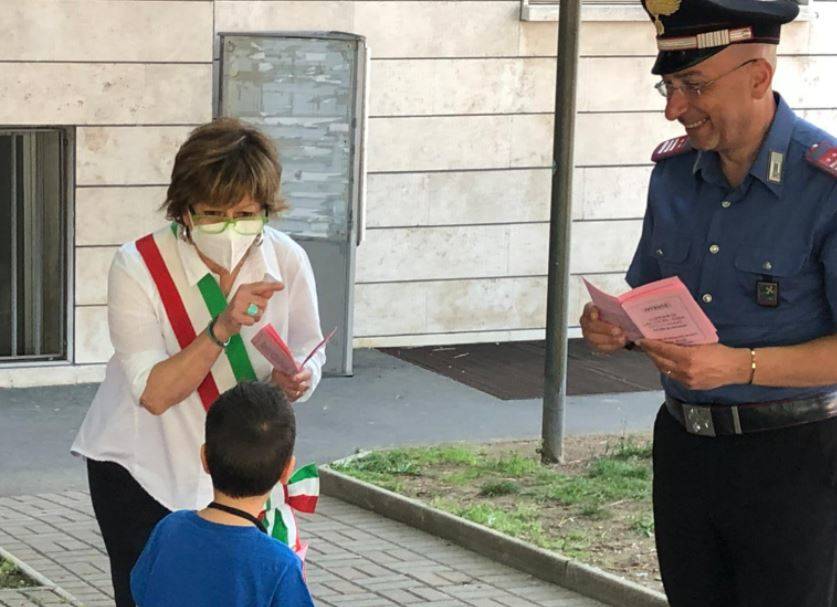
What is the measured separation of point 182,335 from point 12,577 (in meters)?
2.71

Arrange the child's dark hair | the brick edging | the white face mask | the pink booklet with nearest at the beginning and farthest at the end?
the child's dark hair < the pink booklet < the white face mask < the brick edging

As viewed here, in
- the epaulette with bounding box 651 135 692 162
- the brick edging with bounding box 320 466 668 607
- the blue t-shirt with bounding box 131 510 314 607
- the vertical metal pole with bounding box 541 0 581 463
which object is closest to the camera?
the blue t-shirt with bounding box 131 510 314 607

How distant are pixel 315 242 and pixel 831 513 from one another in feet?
25.4

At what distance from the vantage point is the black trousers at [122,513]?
16.5 feet

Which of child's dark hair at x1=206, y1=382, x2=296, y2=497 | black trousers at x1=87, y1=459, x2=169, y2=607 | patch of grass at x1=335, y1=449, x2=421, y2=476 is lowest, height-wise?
patch of grass at x1=335, y1=449, x2=421, y2=476

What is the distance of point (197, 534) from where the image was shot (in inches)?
159

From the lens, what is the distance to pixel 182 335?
16.6 ft

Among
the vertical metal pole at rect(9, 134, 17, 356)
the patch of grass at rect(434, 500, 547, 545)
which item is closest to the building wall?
the vertical metal pole at rect(9, 134, 17, 356)

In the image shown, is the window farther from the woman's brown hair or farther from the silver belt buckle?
the silver belt buckle

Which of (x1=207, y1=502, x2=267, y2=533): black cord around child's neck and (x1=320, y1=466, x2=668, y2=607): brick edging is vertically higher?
(x1=207, y1=502, x2=267, y2=533): black cord around child's neck

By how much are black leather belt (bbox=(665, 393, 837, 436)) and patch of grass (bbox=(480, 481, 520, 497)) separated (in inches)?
171

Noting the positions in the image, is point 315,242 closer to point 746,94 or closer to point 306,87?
point 306,87

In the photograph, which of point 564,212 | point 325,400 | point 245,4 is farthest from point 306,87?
point 564,212

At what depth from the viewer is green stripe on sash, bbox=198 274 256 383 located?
504 cm
